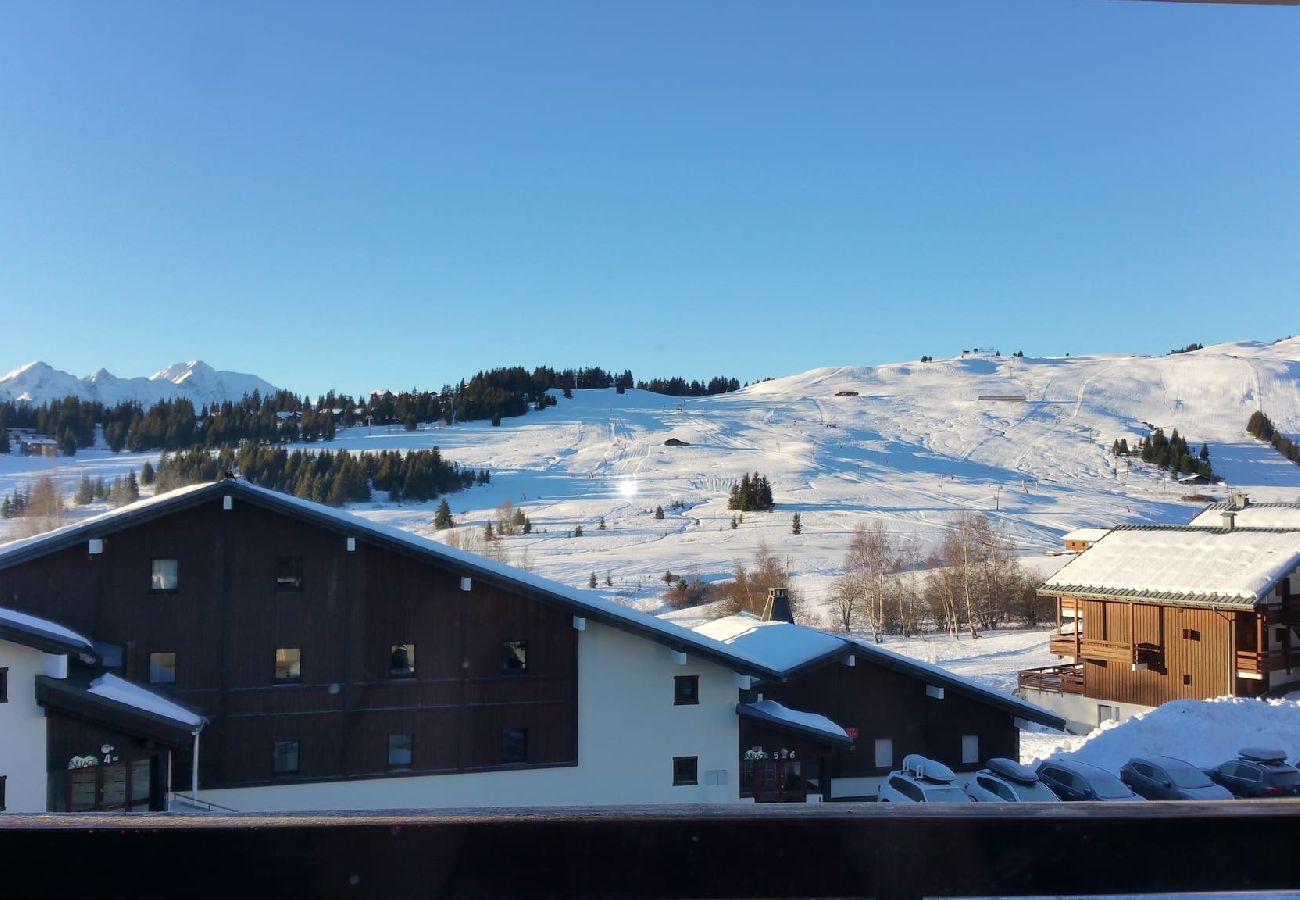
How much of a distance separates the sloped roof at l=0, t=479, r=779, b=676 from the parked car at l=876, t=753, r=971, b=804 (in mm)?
2727

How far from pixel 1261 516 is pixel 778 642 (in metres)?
26.5

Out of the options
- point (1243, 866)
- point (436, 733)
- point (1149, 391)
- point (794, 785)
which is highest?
point (1149, 391)

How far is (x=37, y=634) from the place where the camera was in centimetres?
1173

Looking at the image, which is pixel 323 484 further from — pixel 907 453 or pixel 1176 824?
pixel 1176 824

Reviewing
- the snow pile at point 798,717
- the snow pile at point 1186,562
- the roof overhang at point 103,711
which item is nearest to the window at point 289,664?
the roof overhang at point 103,711

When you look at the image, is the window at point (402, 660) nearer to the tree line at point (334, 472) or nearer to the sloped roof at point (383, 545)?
the sloped roof at point (383, 545)

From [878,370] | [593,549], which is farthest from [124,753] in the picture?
[878,370]

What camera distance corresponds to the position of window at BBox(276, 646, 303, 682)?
14.5m

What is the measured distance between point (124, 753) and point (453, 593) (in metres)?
4.92

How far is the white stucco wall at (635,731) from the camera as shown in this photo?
49.9 feet

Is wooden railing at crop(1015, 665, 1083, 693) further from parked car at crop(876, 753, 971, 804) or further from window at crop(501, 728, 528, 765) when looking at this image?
window at crop(501, 728, 528, 765)

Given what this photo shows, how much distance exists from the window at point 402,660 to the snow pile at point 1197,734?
1353 centimetres

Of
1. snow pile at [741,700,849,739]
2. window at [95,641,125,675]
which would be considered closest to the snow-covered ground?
snow pile at [741,700,849,739]

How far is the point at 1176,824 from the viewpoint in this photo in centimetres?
129
